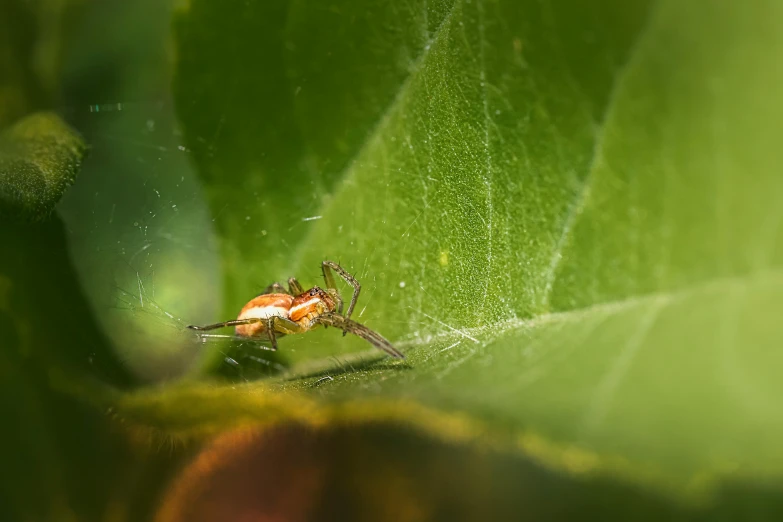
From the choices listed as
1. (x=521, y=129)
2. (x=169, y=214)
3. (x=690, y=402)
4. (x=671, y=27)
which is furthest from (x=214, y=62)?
(x=690, y=402)

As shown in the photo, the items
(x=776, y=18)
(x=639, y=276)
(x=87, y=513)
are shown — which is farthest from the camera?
(x=87, y=513)

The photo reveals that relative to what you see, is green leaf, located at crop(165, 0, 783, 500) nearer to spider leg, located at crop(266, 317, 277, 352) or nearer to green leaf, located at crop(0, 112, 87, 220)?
spider leg, located at crop(266, 317, 277, 352)

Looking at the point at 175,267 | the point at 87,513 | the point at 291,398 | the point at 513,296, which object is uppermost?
the point at 513,296

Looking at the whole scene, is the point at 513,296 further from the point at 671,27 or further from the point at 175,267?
→ the point at 175,267

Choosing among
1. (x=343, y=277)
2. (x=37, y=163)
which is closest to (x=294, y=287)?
(x=343, y=277)

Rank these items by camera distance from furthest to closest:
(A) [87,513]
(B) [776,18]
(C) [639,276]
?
1. (A) [87,513]
2. (C) [639,276]
3. (B) [776,18]

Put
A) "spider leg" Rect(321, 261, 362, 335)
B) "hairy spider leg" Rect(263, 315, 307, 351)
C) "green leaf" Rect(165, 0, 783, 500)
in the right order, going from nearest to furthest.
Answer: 1. "green leaf" Rect(165, 0, 783, 500)
2. "spider leg" Rect(321, 261, 362, 335)
3. "hairy spider leg" Rect(263, 315, 307, 351)

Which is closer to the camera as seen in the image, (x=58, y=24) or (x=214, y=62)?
(x=214, y=62)

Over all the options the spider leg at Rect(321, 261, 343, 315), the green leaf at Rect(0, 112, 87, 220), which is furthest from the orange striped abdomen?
the green leaf at Rect(0, 112, 87, 220)
